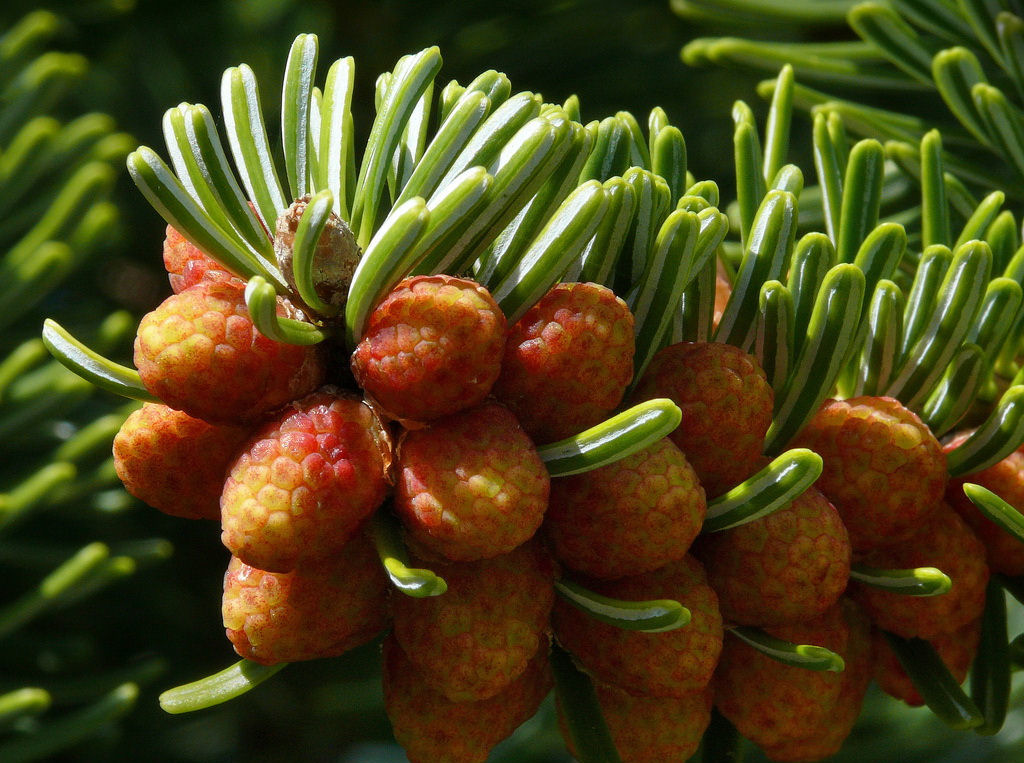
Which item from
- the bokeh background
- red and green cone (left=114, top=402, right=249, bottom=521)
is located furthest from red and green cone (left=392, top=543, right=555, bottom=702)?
the bokeh background

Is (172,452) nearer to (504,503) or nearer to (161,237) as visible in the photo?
(504,503)

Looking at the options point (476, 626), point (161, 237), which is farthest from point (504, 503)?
point (161, 237)

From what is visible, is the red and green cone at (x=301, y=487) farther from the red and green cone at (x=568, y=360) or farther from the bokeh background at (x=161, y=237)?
the bokeh background at (x=161, y=237)

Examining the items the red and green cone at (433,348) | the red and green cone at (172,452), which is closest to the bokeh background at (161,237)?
the red and green cone at (172,452)

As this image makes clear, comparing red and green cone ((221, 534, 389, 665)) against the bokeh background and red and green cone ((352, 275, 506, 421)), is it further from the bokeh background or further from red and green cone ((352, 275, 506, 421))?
the bokeh background

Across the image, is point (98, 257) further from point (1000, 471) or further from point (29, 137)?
point (1000, 471)

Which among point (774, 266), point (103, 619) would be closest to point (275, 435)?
point (774, 266)
